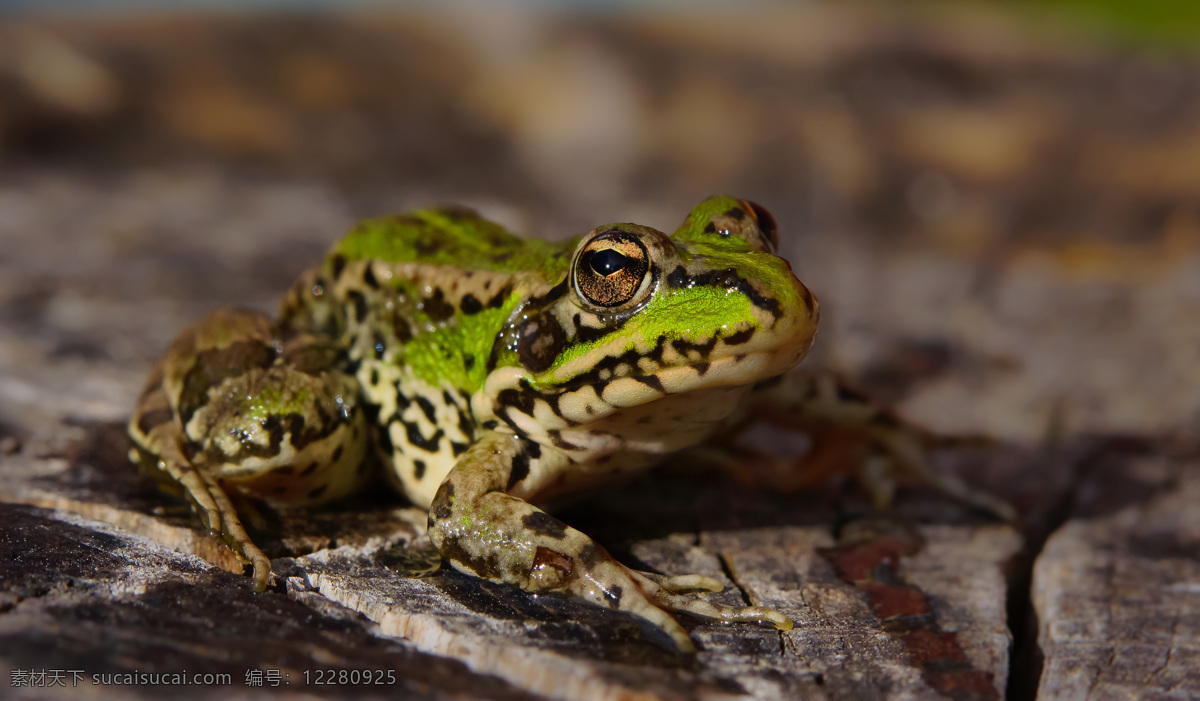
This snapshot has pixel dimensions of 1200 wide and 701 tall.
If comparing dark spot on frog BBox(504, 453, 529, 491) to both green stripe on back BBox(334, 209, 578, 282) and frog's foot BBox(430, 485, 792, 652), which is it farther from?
green stripe on back BBox(334, 209, 578, 282)

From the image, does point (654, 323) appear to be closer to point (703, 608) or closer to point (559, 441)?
point (559, 441)

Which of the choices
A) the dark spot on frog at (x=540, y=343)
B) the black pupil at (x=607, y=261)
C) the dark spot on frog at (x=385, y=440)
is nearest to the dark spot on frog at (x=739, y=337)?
the black pupil at (x=607, y=261)

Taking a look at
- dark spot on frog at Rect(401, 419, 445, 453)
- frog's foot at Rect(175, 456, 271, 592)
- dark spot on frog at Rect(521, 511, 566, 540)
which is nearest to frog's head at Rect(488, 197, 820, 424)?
dark spot on frog at Rect(521, 511, 566, 540)

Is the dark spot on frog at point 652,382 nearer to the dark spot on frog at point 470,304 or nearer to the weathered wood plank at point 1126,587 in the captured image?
the dark spot on frog at point 470,304

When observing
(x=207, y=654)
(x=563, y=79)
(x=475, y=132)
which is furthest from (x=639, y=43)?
(x=207, y=654)

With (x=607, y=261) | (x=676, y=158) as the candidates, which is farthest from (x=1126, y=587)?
(x=676, y=158)

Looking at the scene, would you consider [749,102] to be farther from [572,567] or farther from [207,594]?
[207,594]

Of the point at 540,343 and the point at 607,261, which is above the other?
the point at 607,261
